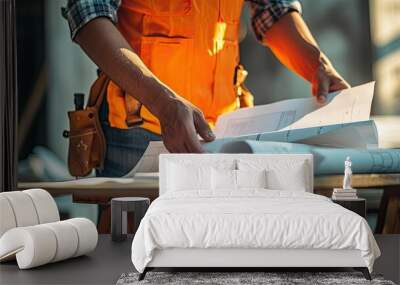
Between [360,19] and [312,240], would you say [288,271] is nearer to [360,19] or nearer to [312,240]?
[312,240]

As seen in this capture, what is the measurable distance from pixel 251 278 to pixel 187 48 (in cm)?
292

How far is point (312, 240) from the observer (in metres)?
4.36

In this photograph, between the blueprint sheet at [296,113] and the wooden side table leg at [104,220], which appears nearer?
the blueprint sheet at [296,113]

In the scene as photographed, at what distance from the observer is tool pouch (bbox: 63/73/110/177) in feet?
22.1

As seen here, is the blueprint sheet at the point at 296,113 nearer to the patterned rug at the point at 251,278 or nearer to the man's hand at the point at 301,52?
the man's hand at the point at 301,52

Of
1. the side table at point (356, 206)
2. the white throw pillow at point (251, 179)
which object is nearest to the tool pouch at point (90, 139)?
the white throw pillow at point (251, 179)

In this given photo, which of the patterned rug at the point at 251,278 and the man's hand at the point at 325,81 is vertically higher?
the man's hand at the point at 325,81

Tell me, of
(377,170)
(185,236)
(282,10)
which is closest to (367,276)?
(185,236)

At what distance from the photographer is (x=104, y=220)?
22.4 ft

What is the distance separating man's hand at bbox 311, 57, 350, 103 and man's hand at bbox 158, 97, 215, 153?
1185 mm

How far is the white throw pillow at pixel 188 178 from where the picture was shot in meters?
5.94

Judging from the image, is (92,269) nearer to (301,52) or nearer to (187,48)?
(187,48)

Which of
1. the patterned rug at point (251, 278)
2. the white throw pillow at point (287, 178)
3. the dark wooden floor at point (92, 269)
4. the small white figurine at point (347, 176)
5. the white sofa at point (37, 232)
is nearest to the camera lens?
the patterned rug at point (251, 278)

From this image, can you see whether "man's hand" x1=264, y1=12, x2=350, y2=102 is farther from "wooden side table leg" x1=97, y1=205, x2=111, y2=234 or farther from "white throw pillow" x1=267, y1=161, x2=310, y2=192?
"wooden side table leg" x1=97, y1=205, x2=111, y2=234
